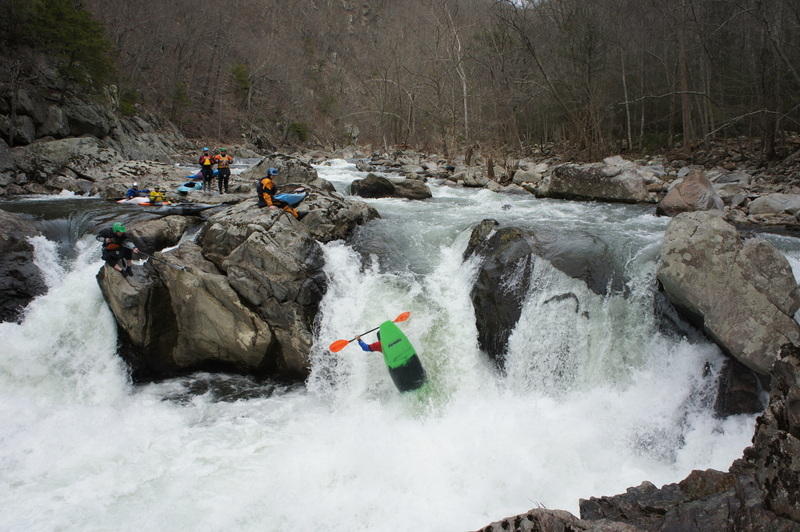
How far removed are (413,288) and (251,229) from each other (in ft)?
9.04

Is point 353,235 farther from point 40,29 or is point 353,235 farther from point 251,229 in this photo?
point 40,29

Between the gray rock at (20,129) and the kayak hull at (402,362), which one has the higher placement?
the gray rock at (20,129)

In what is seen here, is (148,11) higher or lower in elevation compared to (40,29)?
higher

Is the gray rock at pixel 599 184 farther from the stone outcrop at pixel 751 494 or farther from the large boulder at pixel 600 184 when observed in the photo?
the stone outcrop at pixel 751 494

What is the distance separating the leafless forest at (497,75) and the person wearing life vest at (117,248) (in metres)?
10.6

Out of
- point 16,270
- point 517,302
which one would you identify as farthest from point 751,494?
point 16,270

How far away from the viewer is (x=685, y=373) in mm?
5262

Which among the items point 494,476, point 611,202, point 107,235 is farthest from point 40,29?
point 494,476

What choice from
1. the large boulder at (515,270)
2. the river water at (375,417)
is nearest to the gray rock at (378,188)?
the river water at (375,417)

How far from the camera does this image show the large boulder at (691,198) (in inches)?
349

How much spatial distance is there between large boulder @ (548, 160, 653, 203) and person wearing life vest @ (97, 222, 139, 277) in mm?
10018

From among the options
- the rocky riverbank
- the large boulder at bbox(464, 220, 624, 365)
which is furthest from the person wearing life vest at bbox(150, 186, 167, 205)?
the large boulder at bbox(464, 220, 624, 365)

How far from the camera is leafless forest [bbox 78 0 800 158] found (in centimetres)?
1565

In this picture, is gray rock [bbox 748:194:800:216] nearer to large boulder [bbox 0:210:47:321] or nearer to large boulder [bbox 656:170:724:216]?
large boulder [bbox 656:170:724:216]
